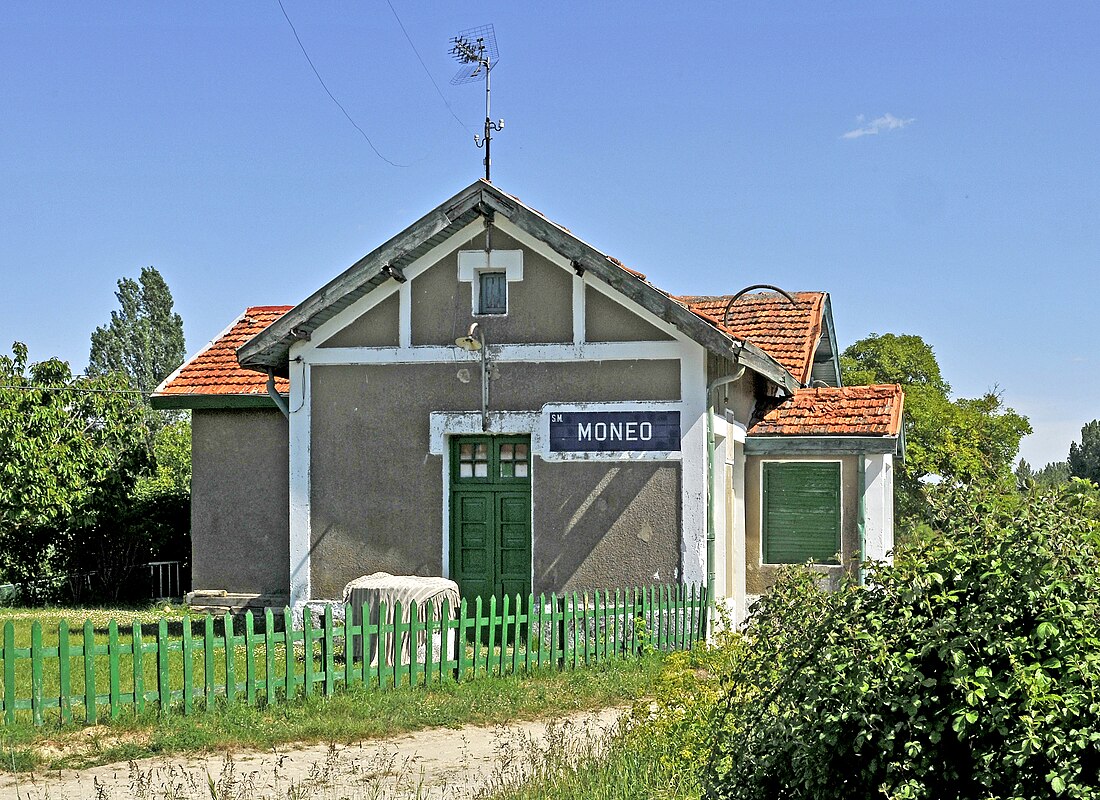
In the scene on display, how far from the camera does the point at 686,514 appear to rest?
44.7ft

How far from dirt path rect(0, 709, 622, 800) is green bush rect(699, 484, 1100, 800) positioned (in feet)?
8.67

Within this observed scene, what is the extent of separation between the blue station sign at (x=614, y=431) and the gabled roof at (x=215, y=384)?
3.79m

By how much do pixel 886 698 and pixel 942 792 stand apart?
422mm

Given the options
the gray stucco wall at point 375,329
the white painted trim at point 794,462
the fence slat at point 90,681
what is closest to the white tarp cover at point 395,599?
the fence slat at point 90,681

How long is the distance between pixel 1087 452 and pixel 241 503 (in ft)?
247

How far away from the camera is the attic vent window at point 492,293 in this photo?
14.4 m

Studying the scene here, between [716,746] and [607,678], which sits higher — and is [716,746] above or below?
above

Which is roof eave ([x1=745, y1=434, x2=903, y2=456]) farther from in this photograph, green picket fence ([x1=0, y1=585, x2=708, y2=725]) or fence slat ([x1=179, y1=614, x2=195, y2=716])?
fence slat ([x1=179, y1=614, x2=195, y2=716])

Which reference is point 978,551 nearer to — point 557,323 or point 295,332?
point 557,323

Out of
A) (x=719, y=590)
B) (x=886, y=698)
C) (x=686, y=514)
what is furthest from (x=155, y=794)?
(x=719, y=590)

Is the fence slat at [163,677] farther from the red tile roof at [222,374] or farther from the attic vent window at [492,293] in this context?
the red tile roof at [222,374]

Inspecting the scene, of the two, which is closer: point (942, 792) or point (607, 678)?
point (942, 792)

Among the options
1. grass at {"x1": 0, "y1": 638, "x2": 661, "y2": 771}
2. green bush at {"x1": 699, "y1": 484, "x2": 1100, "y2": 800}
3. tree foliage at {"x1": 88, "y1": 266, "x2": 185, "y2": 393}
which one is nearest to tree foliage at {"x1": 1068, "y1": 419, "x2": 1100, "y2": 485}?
tree foliage at {"x1": 88, "y1": 266, "x2": 185, "y2": 393}

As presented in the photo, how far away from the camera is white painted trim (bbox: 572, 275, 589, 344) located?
14047 millimetres
